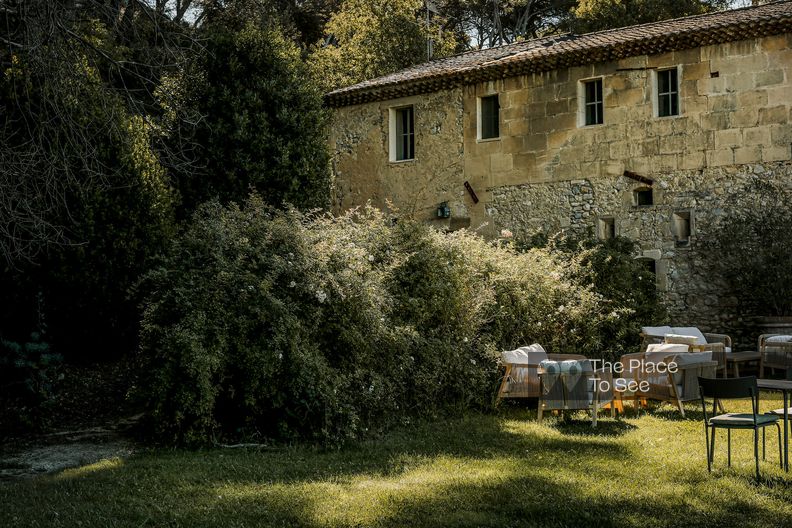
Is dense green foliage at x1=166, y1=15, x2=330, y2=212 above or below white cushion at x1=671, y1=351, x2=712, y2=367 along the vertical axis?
above

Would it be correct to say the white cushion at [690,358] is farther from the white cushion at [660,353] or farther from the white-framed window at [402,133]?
the white-framed window at [402,133]

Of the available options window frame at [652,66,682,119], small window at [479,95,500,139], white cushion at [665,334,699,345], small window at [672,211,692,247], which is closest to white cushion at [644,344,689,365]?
white cushion at [665,334,699,345]

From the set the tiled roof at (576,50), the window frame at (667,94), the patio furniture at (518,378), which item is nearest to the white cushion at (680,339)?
the patio furniture at (518,378)

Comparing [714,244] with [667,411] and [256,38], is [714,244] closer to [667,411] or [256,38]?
[667,411]

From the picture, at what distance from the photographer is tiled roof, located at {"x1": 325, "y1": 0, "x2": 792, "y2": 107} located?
1641 cm

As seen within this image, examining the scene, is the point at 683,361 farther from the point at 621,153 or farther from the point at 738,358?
the point at 621,153

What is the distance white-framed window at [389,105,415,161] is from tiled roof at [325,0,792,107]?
18.8 inches

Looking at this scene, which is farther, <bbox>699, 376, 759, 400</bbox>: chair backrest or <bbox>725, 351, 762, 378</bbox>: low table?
<bbox>725, 351, 762, 378</bbox>: low table

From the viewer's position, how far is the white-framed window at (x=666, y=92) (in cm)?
1739

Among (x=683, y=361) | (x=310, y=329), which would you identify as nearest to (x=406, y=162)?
(x=683, y=361)

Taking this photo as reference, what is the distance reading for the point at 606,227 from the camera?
1820 centimetres

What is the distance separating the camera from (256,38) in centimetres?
1509

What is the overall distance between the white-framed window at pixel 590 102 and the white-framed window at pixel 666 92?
1227 millimetres

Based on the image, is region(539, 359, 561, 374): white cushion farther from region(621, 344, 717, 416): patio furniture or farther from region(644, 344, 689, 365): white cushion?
region(644, 344, 689, 365): white cushion
